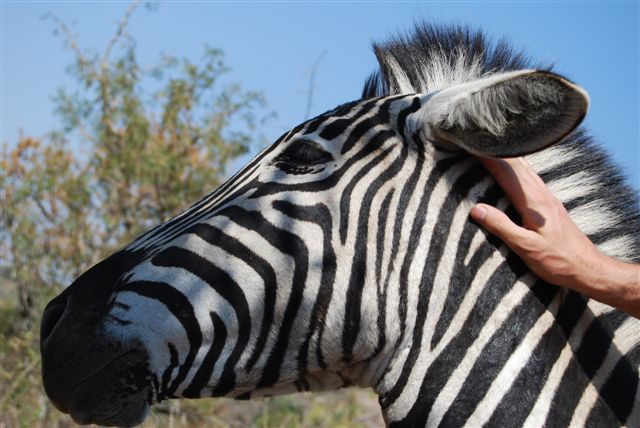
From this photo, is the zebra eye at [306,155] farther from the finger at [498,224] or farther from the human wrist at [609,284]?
the human wrist at [609,284]

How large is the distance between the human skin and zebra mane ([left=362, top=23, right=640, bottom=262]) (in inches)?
7.9

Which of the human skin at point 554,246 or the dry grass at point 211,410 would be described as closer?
the human skin at point 554,246

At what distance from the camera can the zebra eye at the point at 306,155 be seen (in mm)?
3104

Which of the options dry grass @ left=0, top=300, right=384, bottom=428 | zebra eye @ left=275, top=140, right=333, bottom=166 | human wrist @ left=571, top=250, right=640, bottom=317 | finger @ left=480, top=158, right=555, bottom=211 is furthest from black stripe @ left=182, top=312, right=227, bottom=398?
dry grass @ left=0, top=300, right=384, bottom=428

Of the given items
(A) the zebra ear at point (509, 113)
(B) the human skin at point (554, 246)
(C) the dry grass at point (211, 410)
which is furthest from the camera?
(C) the dry grass at point (211, 410)

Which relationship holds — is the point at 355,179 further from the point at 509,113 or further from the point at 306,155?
the point at 509,113

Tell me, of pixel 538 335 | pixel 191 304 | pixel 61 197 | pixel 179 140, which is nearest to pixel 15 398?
pixel 61 197

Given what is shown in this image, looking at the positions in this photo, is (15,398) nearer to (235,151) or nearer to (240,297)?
(235,151)

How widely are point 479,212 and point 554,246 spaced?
0.95 feet

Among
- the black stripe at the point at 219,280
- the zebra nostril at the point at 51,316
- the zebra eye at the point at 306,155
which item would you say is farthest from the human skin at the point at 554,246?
the zebra nostril at the point at 51,316

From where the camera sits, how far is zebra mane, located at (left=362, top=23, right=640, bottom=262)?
323 centimetres

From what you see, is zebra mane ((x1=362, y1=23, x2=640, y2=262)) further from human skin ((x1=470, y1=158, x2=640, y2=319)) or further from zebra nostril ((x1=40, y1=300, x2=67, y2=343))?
zebra nostril ((x1=40, y1=300, x2=67, y2=343))

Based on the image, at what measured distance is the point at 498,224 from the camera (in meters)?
2.97

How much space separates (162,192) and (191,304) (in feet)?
27.2
